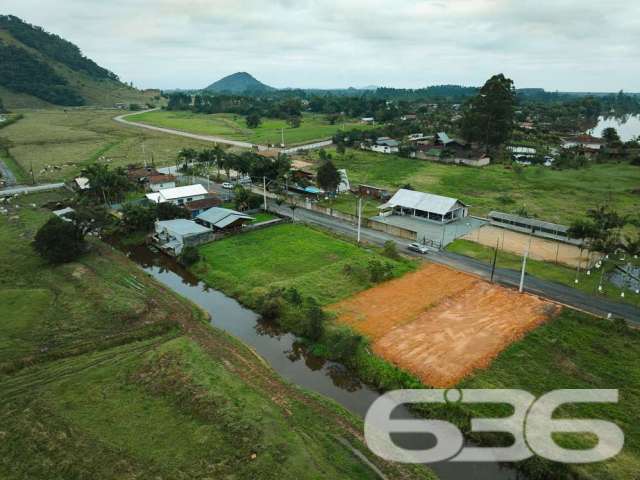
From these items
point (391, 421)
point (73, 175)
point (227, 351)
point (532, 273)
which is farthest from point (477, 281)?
point (73, 175)

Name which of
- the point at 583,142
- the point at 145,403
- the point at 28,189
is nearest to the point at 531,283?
the point at 145,403

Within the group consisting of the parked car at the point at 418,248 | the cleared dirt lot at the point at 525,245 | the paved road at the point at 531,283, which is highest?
the cleared dirt lot at the point at 525,245

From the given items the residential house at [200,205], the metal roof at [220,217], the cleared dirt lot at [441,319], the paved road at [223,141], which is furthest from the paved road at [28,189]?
the cleared dirt lot at [441,319]

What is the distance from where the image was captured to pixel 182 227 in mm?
43188

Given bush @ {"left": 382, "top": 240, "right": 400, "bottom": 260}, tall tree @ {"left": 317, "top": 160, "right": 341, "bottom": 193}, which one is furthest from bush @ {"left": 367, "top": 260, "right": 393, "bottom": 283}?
tall tree @ {"left": 317, "top": 160, "right": 341, "bottom": 193}

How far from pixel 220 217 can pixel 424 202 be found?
23.8 meters

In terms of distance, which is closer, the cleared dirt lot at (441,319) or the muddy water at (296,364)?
the muddy water at (296,364)

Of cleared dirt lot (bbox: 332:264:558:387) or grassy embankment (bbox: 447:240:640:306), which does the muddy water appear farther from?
grassy embankment (bbox: 447:240:640:306)

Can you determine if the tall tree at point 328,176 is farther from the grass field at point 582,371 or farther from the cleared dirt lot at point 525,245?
the grass field at point 582,371

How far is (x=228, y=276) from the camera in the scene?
35.6m

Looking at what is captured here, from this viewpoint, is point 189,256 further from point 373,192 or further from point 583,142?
point 583,142

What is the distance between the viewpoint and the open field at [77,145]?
7788 cm

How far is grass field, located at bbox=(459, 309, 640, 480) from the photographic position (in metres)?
17.9

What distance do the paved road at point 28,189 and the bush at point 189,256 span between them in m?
36.9
